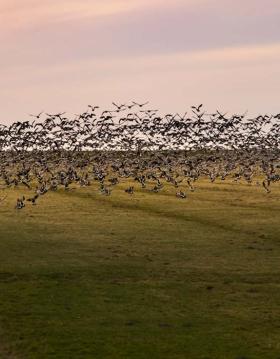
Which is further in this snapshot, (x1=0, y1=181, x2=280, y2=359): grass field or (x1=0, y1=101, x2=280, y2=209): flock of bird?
(x1=0, y1=101, x2=280, y2=209): flock of bird

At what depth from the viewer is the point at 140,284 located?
25.9 metres

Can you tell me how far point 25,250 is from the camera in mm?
33219

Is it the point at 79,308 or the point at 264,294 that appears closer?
the point at 79,308

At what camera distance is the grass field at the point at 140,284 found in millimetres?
18875

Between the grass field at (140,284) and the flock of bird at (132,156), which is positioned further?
the flock of bird at (132,156)

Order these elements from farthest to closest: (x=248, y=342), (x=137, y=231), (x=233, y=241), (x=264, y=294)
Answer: (x=137, y=231)
(x=233, y=241)
(x=264, y=294)
(x=248, y=342)

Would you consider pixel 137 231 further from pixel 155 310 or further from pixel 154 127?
pixel 154 127

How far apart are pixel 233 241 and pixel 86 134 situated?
53870 mm

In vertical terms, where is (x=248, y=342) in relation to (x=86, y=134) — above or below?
below

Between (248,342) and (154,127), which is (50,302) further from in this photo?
(154,127)

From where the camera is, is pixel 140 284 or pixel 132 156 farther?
pixel 132 156

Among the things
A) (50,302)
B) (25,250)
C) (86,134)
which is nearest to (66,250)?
(25,250)

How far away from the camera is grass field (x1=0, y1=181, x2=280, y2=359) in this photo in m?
18.9

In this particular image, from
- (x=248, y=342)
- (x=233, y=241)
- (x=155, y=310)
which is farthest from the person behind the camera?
(x=233, y=241)
